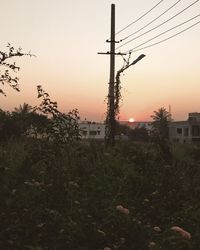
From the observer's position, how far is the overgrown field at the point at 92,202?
5.45 metres

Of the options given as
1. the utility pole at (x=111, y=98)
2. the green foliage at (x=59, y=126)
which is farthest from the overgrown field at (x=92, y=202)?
the utility pole at (x=111, y=98)

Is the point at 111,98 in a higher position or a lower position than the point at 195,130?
lower

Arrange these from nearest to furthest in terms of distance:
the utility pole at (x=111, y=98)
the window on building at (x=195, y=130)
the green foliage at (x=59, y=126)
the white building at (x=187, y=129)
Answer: the green foliage at (x=59, y=126) → the utility pole at (x=111, y=98) → the window on building at (x=195, y=130) → the white building at (x=187, y=129)

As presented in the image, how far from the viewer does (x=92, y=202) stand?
659cm

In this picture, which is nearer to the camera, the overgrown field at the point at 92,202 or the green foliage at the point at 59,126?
the overgrown field at the point at 92,202

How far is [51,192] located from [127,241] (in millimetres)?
1683

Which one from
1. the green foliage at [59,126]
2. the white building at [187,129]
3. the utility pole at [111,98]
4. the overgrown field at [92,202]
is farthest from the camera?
the white building at [187,129]

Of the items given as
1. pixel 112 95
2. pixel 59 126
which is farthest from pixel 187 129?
pixel 59 126

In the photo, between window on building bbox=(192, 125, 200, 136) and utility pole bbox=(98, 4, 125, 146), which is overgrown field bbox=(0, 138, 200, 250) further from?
window on building bbox=(192, 125, 200, 136)

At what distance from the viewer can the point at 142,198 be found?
305 inches

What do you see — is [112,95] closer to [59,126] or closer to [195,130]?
[59,126]

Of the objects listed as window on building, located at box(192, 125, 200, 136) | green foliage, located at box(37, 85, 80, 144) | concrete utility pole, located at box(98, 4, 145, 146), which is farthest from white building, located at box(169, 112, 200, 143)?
green foliage, located at box(37, 85, 80, 144)

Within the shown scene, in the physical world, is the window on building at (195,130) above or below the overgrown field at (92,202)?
above

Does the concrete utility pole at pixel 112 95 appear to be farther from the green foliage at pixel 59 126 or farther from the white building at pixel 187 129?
the white building at pixel 187 129
